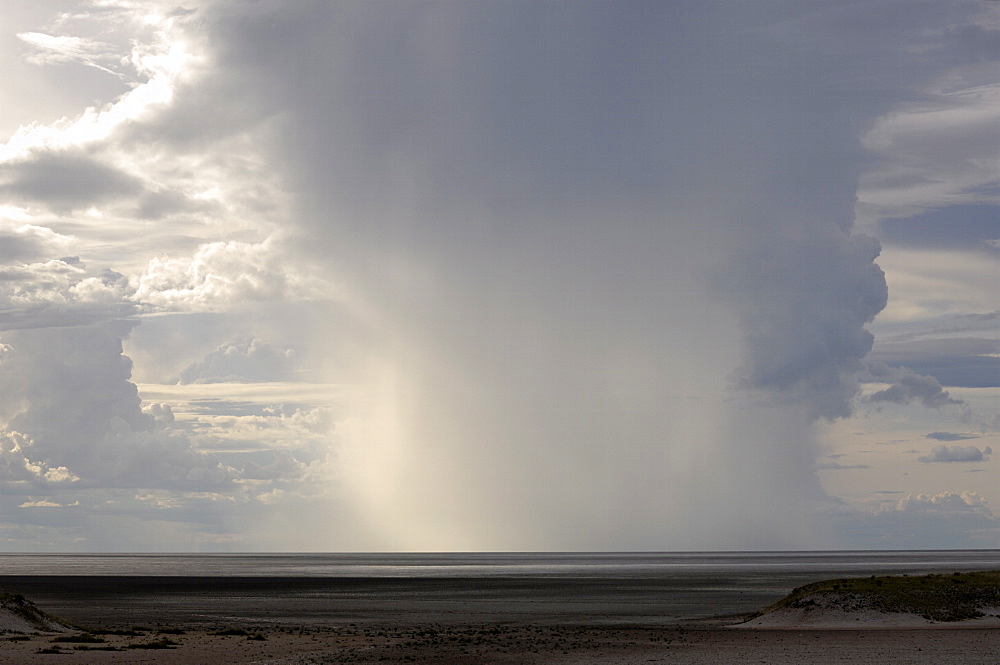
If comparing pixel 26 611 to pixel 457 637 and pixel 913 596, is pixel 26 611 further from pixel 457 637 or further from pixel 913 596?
pixel 913 596

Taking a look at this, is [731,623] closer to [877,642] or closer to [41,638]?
[877,642]

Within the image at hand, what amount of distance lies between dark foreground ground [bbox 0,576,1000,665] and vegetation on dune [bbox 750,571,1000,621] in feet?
15.1

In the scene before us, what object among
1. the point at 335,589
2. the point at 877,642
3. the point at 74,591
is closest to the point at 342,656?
the point at 877,642

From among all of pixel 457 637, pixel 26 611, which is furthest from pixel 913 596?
pixel 26 611

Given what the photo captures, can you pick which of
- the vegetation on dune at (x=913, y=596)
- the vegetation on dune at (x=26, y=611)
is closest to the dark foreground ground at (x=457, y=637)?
the vegetation on dune at (x=26, y=611)

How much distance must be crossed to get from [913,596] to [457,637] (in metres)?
32.1

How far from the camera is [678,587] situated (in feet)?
408

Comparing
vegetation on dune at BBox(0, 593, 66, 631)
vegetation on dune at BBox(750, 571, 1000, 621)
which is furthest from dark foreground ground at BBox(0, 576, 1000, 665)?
vegetation on dune at BBox(750, 571, 1000, 621)

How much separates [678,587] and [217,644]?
279 feet

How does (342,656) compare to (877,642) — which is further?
(877,642)

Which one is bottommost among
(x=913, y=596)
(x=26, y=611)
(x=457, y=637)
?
(x=457, y=637)

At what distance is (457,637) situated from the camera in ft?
181

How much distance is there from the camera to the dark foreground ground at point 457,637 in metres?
45.3

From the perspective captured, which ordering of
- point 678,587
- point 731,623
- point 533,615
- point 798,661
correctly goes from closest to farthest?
point 798,661 < point 731,623 < point 533,615 < point 678,587
